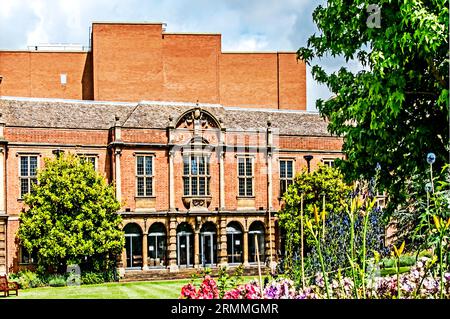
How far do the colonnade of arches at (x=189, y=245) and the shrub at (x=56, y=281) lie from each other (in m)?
3.10

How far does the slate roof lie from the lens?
2642 cm

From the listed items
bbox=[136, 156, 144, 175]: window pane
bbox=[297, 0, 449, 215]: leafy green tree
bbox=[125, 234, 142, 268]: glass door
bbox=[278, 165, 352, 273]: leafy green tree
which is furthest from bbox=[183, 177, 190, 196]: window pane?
bbox=[297, 0, 449, 215]: leafy green tree

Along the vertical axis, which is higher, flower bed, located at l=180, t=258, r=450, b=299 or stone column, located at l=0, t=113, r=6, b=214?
stone column, located at l=0, t=113, r=6, b=214

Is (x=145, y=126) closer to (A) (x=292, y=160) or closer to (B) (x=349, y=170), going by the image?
(A) (x=292, y=160)

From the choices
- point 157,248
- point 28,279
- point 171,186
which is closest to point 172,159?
point 171,186

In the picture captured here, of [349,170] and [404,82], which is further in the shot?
[349,170]

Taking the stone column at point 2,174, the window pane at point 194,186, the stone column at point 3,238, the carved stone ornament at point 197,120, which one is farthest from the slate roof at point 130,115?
the stone column at point 3,238

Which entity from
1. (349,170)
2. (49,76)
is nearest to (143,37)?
(49,76)

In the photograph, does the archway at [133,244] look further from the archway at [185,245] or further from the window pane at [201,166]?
the window pane at [201,166]

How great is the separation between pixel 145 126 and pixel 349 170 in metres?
16.7

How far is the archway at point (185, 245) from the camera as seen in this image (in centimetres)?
2755

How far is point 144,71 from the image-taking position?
58.1 feet

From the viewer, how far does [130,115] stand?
92.6 ft

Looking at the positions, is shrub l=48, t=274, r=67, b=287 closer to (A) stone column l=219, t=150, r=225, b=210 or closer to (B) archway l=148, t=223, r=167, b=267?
(B) archway l=148, t=223, r=167, b=267
